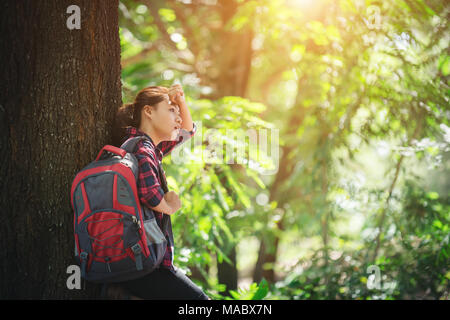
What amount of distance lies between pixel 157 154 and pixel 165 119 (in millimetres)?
229

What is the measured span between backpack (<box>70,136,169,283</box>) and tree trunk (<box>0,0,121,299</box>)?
34 cm

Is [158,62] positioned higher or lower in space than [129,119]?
higher

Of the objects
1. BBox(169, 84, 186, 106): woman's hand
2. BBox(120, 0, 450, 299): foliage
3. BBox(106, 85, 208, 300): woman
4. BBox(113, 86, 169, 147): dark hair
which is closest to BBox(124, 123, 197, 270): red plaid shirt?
BBox(106, 85, 208, 300): woman

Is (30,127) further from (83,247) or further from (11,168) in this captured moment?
(83,247)

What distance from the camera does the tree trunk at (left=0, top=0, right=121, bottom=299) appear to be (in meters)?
2.26

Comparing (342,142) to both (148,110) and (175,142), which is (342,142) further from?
(148,110)

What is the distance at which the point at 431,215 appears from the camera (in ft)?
16.1

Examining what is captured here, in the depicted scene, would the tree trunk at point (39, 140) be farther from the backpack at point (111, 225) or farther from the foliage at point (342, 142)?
the foliage at point (342, 142)

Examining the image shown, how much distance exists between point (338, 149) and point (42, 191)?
390 centimetres

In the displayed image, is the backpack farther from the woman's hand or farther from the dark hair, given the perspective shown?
the woman's hand

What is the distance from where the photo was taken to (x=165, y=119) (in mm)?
2451

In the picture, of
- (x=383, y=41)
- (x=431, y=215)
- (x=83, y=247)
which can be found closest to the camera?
(x=83, y=247)

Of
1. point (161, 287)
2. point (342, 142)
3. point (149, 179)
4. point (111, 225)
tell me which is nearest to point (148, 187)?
point (149, 179)

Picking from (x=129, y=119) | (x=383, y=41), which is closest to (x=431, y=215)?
(x=383, y=41)
